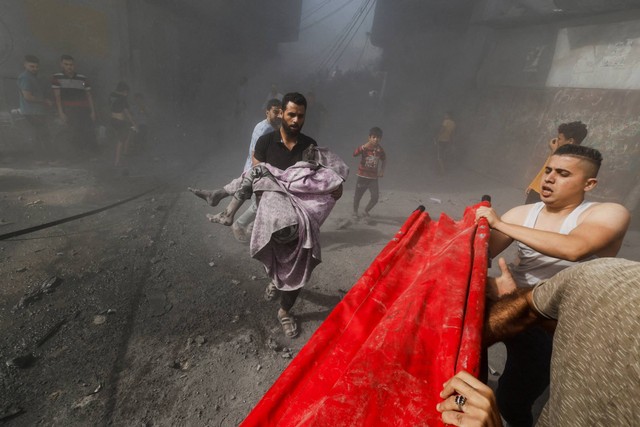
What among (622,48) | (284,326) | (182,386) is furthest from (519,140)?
(182,386)

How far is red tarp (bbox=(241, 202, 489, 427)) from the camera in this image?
908mm

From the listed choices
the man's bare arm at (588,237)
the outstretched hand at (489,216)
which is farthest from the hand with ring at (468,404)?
the outstretched hand at (489,216)

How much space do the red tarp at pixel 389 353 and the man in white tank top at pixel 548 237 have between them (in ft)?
1.14

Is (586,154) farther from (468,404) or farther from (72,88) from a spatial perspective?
(72,88)

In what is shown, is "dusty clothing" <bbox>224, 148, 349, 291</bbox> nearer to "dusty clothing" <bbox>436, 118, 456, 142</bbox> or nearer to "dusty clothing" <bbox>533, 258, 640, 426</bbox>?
"dusty clothing" <bbox>533, 258, 640, 426</bbox>

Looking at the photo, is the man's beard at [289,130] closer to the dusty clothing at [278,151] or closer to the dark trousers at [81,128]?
the dusty clothing at [278,151]

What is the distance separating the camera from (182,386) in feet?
7.79

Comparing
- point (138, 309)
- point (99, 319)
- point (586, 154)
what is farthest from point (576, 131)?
point (99, 319)

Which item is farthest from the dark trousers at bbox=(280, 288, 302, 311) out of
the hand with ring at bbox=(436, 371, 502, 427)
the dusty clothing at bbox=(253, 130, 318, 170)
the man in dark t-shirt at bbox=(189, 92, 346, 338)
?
the hand with ring at bbox=(436, 371, 502, 427)

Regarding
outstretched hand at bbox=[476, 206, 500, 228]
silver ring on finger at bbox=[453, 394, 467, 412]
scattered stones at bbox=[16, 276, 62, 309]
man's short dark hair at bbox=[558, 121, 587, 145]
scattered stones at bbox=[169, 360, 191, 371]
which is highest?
man's short dark hair at bbox=[558, 121, 587, 145]

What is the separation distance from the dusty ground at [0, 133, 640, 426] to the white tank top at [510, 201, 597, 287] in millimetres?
1624

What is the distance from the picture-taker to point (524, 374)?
1913 mm

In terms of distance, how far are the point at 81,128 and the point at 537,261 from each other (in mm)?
9851

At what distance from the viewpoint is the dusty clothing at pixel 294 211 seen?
2.48 meters
